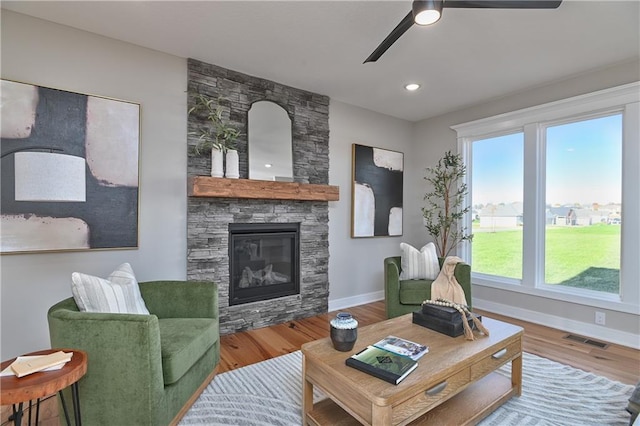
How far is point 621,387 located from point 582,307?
3.99ft

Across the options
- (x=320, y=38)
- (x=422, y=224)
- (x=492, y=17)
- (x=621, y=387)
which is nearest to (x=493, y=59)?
(x=492, y=17)

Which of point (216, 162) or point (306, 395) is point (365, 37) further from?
point (306, 395)

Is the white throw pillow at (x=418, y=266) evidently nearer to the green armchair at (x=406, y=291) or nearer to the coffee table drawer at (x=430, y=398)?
the green armchair at (x=406, y=291)

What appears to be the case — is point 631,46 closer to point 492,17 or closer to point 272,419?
point 492,17

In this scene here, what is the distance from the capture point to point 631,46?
263 cm

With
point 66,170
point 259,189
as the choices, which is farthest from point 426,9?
point 66,170

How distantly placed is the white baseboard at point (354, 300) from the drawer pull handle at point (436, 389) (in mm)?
2453

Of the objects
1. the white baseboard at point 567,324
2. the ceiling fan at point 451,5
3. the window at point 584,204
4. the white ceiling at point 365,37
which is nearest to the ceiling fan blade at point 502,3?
the ceiling fan at point 451,5

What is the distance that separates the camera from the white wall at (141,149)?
2.18 m

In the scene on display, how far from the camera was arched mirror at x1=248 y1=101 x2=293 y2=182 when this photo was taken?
3.20 metres

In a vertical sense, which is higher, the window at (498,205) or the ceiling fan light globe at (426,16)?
the ceiling fan light globe at (426,16)

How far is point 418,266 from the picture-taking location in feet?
11.1

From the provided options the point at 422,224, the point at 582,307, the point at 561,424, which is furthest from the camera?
the point at 422,224

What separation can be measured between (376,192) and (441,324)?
→ 2.60 meters
